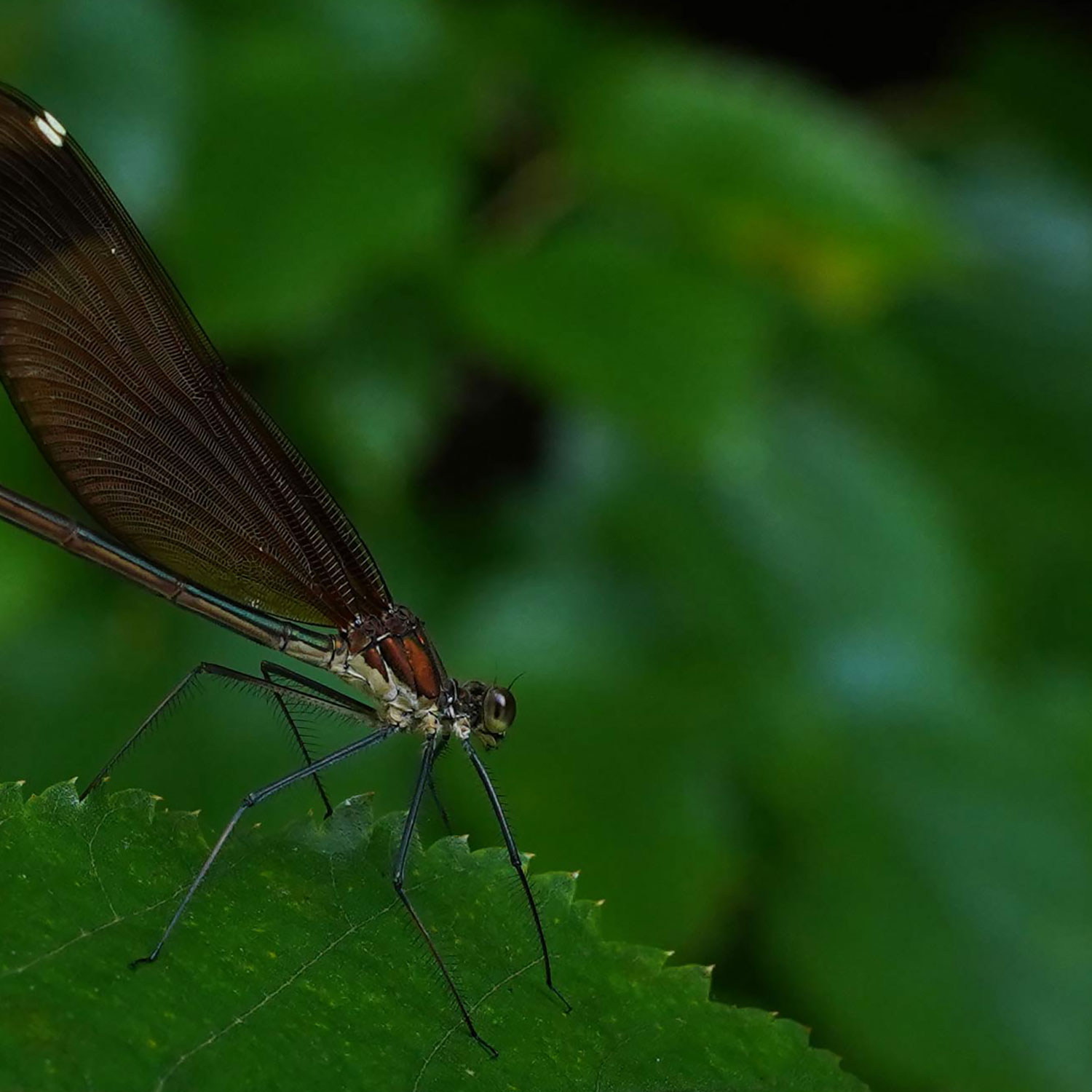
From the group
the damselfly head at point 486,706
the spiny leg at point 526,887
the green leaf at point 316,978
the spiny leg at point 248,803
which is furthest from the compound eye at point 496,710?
the green leaf at point 316,978

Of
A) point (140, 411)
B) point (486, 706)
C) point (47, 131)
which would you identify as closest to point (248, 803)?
point (486, 706)

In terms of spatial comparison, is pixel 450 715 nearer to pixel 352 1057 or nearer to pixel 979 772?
pixel 352 1057

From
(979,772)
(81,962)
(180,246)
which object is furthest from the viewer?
(979,772)

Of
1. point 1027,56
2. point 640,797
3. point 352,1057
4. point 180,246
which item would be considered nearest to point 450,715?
point 640,797

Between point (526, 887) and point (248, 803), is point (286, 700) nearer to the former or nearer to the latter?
point (248, 803)

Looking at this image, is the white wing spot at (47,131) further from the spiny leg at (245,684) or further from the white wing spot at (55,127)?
the spiny leg at (245,684)
